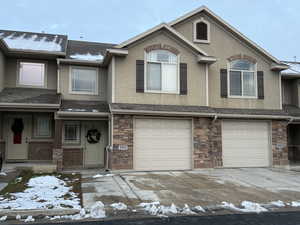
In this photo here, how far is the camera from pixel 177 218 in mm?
5965

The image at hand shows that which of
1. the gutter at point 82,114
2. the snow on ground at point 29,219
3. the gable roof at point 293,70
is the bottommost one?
the snow on ground at point 29,219

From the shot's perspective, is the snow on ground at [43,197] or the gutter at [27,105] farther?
the gutter at [27,105]

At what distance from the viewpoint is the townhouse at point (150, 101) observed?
39.8 feet

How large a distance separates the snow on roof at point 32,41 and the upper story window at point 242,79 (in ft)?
29.1

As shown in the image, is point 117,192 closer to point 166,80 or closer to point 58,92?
point 166,80

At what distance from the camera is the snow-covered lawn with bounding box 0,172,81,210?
6492 mm

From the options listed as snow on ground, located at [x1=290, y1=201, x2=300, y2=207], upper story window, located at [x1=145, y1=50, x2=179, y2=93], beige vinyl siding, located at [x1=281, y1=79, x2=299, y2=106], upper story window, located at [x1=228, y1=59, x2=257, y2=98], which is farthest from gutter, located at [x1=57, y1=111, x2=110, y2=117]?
beige vinyl siding, located at [x1=281, y1=79, x2=299, y2=106]

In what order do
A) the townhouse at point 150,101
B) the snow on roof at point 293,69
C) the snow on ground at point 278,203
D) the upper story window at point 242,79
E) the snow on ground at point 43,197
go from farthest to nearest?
the snow on roof at point 293,69
the upper story window at point 242,79
the townhouse at point 150,101
the snow on ground at point 278,203
the snow on ground at point 43,197

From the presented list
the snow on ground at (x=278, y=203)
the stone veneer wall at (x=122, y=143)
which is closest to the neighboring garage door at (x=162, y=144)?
the stone veneer wall at (x=122, y=143)

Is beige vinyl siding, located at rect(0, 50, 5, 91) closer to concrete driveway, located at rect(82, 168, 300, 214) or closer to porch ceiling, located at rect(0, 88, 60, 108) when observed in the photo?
porch ceiling, located at rect(0, 88, 60, 108)

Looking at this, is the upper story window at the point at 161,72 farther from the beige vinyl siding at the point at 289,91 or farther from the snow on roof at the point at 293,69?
the beige vinyl siding at the point at 289,91

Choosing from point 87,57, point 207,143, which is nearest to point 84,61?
point 87,57

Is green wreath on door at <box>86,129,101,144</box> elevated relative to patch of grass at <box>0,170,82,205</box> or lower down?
elevated

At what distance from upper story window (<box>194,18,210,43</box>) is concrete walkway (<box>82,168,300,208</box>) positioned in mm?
6956
